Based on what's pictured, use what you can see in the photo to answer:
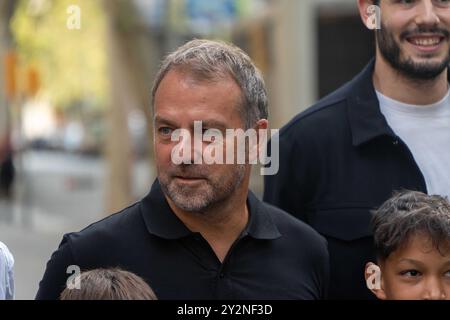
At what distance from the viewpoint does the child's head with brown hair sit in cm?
273

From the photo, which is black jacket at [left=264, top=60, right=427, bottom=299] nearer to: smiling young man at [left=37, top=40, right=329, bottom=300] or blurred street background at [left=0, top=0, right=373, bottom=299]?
smiling young man at [left=37, top=40, right=329, bottom=300]

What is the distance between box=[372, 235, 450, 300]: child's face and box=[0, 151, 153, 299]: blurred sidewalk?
15.2 ft

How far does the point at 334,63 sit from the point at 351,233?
640 inches

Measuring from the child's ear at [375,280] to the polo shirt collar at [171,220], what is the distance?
37 centimetres

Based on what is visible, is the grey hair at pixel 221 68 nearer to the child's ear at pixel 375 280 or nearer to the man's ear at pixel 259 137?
the man's ear at pixel 259 137

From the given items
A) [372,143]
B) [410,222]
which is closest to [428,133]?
[372,143]

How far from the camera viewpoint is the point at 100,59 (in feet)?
134

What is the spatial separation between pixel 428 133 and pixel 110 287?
5.15ft

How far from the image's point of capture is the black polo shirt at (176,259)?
3035 mm

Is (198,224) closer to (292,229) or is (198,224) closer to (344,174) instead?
(292,229)
